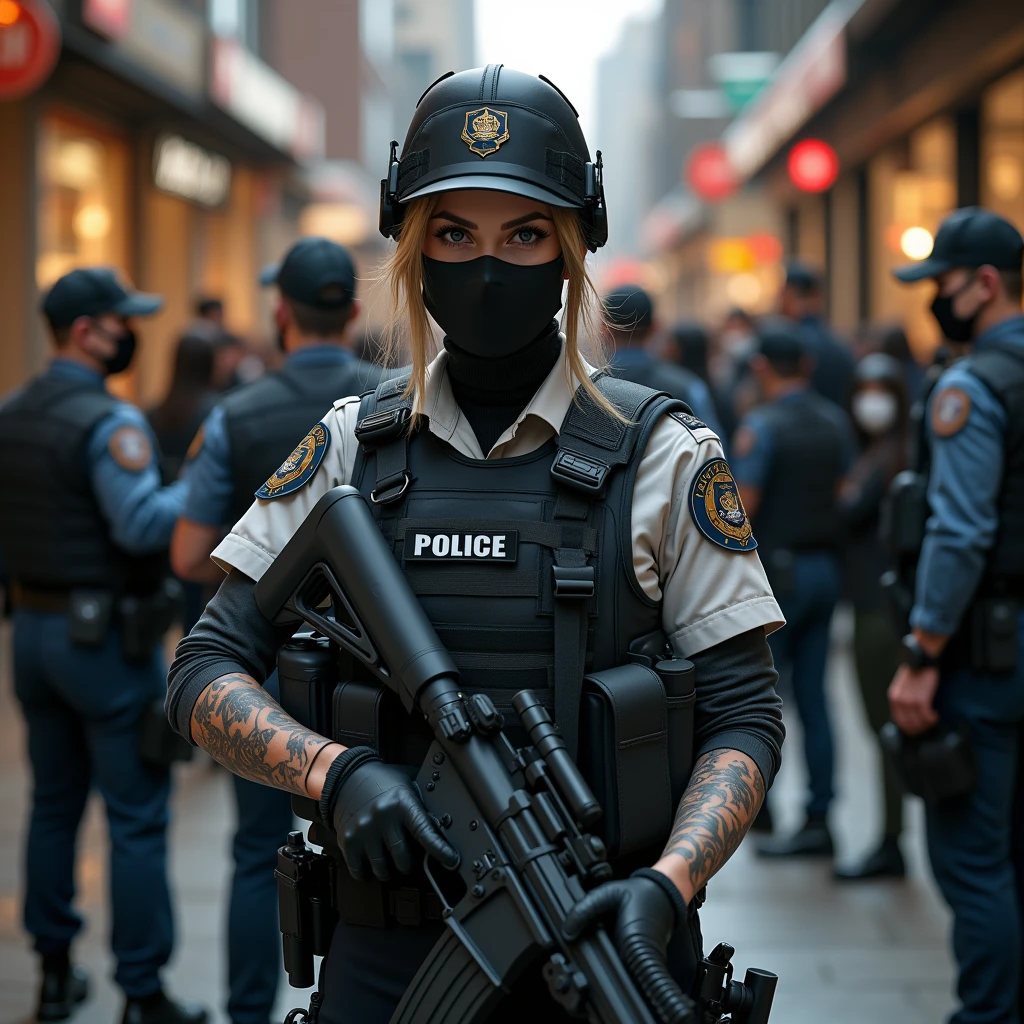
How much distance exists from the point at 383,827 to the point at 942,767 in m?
2.15

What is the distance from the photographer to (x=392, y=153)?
6.95 feet

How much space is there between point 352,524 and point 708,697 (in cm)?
57

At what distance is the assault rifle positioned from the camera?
1658 mm

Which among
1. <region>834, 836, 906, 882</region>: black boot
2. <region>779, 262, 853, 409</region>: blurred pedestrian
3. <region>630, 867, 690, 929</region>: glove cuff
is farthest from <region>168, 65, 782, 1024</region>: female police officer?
<region>779, 262, 853, 409</region>: blurred pedestrian

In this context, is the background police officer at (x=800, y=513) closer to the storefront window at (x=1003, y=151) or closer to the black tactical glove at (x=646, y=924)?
the black tactical glove at (x=646, y=924)

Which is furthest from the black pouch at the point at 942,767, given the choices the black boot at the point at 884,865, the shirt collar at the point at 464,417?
the black boot at the point at 884,865

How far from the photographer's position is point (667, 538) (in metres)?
2.04

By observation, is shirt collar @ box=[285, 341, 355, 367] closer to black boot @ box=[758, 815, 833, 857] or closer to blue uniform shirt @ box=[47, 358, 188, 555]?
blue uniform shirt @ box=[47, 358, 188, 555]

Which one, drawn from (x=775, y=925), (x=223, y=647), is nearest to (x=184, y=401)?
(x=775, y=925)

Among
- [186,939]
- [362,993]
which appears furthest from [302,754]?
[186,939]

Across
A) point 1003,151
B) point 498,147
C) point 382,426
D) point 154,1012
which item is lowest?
point 154,1012

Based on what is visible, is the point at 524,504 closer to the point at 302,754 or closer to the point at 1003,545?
the point at 302,754

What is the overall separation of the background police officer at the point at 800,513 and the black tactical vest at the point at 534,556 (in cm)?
391

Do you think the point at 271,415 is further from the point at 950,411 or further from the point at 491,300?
the point at 491,300
